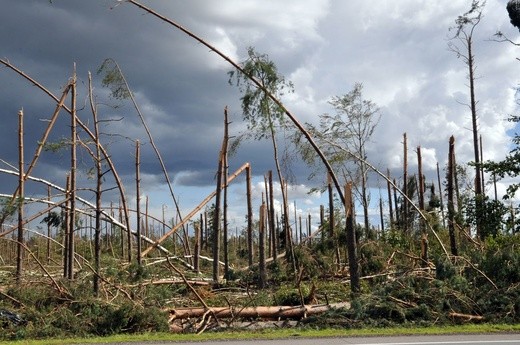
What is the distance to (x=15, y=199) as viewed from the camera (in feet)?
51.1

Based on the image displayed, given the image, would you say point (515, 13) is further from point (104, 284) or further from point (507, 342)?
point (104, 284)

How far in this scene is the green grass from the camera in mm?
12867

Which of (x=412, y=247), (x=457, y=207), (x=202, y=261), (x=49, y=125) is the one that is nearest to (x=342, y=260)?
(x=412, y=247)

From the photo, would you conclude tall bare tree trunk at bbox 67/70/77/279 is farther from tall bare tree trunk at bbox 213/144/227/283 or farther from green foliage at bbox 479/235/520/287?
green foliage at bbox 479/235/520/287

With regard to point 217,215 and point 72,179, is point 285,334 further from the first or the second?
point 217,215

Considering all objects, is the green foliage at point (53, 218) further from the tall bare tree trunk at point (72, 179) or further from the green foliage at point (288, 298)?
the green foliage at point (288, 298)

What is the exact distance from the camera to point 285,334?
533 inches

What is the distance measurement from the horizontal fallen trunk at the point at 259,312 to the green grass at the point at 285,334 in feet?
2.94

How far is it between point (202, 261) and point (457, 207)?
1371 cm

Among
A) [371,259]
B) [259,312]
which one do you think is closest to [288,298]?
[259,312]

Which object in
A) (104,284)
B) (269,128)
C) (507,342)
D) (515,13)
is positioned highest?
(515,13)

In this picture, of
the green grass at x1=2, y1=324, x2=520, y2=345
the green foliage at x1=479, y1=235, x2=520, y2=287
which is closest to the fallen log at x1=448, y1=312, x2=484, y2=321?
the green grass at x1=2, y1=324, x2=520, y2=345

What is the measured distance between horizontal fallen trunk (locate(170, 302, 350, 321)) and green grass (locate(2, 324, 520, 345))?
0.90 meters

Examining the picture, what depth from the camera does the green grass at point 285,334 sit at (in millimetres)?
12867
